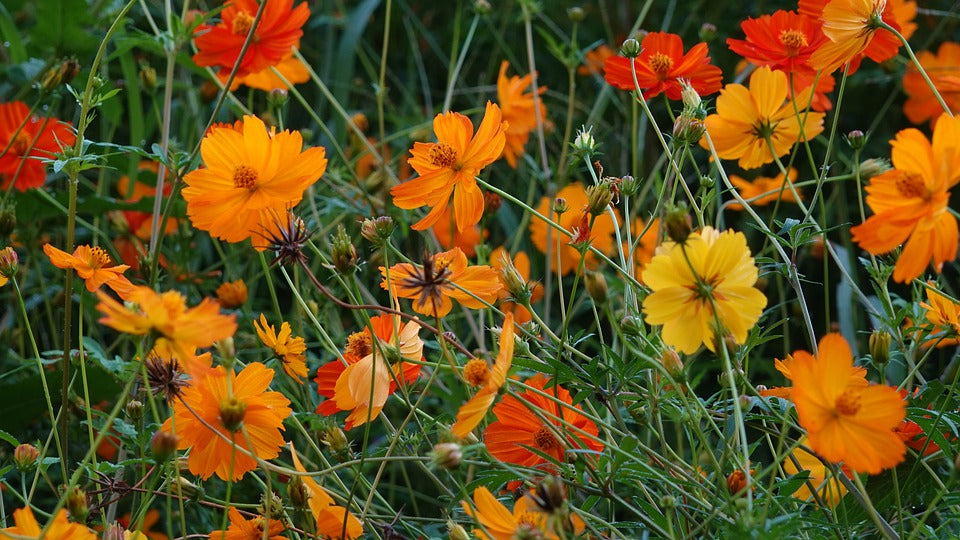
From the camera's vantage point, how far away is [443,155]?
74cm

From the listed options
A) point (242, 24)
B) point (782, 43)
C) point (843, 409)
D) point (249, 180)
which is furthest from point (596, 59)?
point (843, 409)

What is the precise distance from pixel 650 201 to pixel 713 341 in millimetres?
→ 1005

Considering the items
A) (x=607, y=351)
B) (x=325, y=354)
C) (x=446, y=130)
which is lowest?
(x=325, y=354)

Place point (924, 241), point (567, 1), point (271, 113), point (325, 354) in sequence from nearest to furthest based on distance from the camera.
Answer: point (924, 241), point (325, 354), point (271, 113), point (567, 1)

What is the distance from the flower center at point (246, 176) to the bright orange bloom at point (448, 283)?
0.36ft

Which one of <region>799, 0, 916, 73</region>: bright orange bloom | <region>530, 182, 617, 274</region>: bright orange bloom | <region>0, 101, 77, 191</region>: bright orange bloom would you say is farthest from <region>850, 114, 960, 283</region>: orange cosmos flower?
<region>0, 101, 77, 191</region>: bright orange bloom

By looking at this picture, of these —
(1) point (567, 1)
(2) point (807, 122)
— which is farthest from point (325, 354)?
(1) point (567, 1)

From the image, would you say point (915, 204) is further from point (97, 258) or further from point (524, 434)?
point (97, 258)

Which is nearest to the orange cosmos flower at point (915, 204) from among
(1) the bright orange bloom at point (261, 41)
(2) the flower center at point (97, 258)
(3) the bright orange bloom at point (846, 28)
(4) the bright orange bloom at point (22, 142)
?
(3) the bright orange bloom at point (846, 28)

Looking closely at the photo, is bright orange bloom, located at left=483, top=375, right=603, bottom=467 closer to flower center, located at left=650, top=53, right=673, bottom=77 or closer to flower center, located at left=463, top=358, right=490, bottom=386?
flower center, located at left=463, top=358, right=490, bottom=386

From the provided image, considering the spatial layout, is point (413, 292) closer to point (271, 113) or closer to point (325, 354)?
point (325, 354)

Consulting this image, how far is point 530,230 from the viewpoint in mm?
1573

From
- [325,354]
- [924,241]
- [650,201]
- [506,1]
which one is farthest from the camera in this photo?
[506,1]

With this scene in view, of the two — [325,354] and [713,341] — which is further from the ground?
[713,341]
